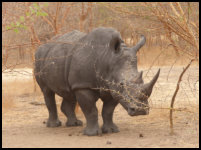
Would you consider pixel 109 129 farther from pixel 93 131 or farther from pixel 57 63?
pixel 57 63

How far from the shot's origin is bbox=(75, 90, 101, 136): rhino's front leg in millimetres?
7324

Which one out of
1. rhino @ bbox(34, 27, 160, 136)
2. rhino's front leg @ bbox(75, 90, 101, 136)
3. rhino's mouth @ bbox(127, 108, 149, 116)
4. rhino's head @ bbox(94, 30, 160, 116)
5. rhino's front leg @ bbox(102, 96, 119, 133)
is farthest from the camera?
rhino's front leg @ bbox(102, 96, 119, 133)

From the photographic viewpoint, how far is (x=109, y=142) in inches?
265

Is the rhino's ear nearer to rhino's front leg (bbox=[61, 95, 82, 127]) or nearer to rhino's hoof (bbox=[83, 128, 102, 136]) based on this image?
rhino's hoof (bbox=[83, 128, 102, 136])

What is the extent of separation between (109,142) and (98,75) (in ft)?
3.70

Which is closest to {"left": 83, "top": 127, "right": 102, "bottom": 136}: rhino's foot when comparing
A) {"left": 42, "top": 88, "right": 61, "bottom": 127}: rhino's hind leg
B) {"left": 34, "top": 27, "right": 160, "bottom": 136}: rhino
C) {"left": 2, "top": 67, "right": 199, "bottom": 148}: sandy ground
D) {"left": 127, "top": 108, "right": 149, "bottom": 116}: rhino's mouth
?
{"left": 34, "top": 27, "right": 160, "bottom": 136}: rhino

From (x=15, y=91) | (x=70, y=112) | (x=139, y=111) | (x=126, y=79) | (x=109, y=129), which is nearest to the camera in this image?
(x=139, y=111)

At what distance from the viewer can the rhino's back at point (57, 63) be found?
25.3 ft

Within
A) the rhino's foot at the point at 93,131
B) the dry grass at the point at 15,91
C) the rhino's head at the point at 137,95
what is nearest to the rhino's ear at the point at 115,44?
the rhino's head at the point at 137,95

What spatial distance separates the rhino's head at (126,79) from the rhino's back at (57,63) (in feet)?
2.88

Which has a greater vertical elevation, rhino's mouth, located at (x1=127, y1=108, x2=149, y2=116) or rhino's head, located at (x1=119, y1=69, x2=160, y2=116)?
rhino's head, located at (x1=119, y1=69, x2=160, y2=116)

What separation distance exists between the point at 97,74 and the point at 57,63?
0.99 m

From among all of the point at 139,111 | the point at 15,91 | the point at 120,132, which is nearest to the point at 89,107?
the point at 120,132

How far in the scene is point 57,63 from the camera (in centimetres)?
780
